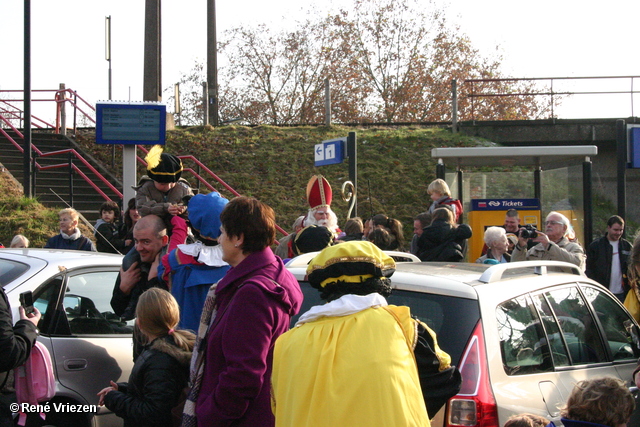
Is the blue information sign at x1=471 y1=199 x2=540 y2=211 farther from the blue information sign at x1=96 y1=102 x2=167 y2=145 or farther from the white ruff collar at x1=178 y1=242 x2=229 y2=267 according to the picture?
the white ruff collar at x1=178 y1=242 x2=229 y2=267

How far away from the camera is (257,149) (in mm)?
20391

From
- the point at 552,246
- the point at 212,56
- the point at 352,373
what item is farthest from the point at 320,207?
the point at 212,56

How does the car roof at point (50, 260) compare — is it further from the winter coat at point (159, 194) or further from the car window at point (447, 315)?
the car window at point (447, 315)

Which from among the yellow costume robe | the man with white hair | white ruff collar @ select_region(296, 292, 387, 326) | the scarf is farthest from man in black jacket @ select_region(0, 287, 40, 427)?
the man with white hair

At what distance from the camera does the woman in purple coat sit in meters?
2.67

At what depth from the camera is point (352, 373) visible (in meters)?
2.23

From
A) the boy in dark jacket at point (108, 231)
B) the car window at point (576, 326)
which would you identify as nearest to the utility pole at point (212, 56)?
the boy in dark jacket at point (108, 231)

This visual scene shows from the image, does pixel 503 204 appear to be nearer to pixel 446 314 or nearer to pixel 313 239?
pixel 313 239

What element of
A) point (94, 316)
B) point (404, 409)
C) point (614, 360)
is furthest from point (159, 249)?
point (614, 360)

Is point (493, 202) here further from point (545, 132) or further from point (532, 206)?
point (545, 132)

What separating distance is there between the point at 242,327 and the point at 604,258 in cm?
667

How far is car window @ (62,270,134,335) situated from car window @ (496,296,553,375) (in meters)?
2.81

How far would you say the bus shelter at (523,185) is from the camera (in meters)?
10.4

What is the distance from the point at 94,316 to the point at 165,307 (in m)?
1.62
